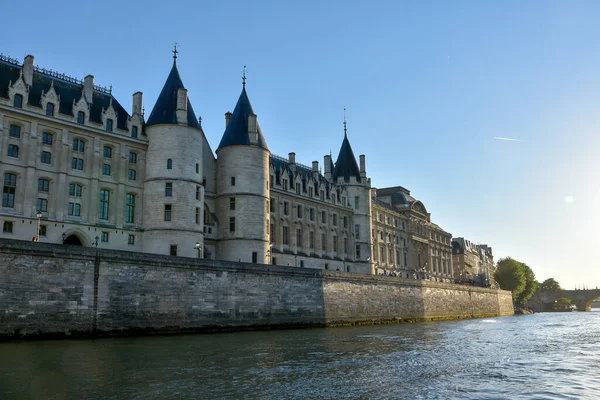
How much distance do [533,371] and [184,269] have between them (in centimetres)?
2294

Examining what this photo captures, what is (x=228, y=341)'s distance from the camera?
31469mm

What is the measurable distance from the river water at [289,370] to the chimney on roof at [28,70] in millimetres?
22481

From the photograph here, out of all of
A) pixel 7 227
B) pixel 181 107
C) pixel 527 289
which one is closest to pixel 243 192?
pixel 181 107

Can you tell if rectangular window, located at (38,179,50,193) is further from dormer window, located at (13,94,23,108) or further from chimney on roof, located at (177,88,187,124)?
chimney on roof, located at (177,88,187,124)

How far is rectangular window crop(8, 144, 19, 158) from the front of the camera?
39906 mm

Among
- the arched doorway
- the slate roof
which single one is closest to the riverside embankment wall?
the arched doorway

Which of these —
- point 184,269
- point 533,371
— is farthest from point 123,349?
point 533,371

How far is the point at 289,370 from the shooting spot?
20.9m

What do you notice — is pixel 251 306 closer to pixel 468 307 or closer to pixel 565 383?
pixel 565 383

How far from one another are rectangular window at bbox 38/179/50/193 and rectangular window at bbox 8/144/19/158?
2.42 m

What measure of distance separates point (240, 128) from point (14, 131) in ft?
67.3

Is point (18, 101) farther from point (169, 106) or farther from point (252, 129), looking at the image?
point (252, 129)

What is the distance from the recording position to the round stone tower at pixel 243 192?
171ft

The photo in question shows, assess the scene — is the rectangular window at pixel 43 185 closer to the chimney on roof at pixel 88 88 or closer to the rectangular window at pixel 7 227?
the rectangular window at pixel 7 227
